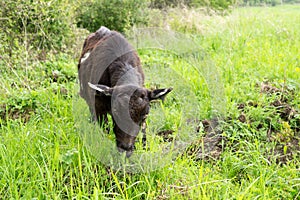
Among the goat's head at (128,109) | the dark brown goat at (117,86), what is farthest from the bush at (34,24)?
the goat's head at (128,109)

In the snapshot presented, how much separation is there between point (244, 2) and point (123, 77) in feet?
22.5

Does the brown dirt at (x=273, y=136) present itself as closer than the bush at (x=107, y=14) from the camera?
Yes

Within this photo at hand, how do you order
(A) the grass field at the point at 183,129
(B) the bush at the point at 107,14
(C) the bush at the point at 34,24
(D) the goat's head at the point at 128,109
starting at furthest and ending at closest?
(B) the bush at the point at 107,14 → (C) the bush at the point at 34,24 → (D) the goat's head at the point at 128,109 → (A) the grass field at the point at 183,129

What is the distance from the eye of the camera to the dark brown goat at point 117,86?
3.30 meters

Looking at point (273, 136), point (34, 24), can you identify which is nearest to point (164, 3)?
point (34, 24)

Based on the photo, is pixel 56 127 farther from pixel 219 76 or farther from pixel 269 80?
pixel 269 80

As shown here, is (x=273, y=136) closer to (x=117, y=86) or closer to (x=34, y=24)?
(x=117, y=86)

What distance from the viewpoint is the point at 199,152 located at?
3986 millimetres

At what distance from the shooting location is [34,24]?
6645mm

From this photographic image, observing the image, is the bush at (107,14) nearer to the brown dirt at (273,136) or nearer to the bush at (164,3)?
the bush at (164,3)

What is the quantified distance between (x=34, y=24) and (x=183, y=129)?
13.3 ft

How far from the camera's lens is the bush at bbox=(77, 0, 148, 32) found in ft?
31.8

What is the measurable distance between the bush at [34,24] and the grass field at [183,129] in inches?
16.5

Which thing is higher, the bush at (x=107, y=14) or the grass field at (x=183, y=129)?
the bush at (x=107, y=14)
